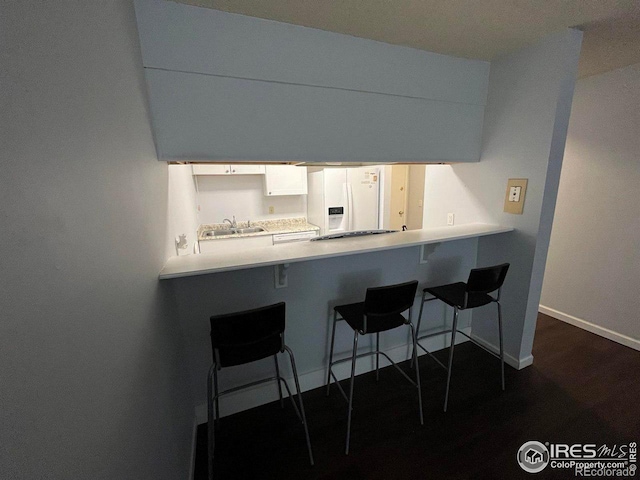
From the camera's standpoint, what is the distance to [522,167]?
2.04 meters

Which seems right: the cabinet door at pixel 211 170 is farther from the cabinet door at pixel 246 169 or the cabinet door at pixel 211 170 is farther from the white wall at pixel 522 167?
the white wall at pixel 522 167

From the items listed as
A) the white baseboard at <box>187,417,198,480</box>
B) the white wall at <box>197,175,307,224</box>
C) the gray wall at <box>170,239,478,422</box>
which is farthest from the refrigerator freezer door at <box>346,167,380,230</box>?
the white baseboard at <box>187,417,198,480</box>

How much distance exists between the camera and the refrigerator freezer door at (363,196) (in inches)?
151

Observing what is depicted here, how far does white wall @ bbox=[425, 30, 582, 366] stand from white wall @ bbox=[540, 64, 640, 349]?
42.1 inches

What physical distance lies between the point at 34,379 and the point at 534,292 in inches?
110

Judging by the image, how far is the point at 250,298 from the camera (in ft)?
5.95

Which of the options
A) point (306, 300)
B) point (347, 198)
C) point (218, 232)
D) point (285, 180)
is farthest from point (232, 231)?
point (306, 300)

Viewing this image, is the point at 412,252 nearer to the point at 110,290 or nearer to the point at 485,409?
the point at 485,409

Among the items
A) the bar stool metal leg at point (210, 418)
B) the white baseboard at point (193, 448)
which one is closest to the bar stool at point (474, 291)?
the bar stool metal leg at point (210, 418)

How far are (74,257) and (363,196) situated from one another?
3.57 m

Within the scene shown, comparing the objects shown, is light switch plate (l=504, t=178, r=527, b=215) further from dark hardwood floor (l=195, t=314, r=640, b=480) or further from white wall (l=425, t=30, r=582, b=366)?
dark hardwood floor (l=195, t=314, r=640, b=480)

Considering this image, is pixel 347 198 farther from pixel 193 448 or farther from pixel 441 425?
pixel 193 448

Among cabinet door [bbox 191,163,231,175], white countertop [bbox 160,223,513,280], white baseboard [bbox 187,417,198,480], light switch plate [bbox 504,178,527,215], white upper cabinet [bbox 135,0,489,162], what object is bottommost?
white baseboard [bbox 187,417,198,480]

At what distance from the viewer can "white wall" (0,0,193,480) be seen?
44 cm
